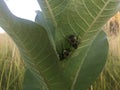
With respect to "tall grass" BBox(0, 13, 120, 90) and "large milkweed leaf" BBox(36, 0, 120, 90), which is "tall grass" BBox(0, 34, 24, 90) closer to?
"tall grass" BBox(0, 13, 120, 90)

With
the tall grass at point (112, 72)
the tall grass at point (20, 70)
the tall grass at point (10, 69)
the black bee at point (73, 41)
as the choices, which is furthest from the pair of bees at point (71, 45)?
the tall grass at point (10, 69)

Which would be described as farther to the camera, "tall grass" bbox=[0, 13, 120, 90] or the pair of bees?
"tall grass" bbox=[0, 13, 120, 90]

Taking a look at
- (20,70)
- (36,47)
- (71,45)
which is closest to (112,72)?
(20,70)

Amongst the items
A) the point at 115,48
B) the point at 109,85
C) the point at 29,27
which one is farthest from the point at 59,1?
the point at 115,48

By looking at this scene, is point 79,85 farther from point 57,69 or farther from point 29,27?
point 29,27

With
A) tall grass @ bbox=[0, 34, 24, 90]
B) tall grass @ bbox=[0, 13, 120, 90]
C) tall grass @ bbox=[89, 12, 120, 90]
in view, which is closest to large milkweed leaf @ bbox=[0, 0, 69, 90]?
tall grass @ bbox=[89, 12, 120, 90]

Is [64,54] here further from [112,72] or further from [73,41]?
[112,72]

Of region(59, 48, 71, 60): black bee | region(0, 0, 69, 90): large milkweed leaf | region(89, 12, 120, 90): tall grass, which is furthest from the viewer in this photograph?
region(89, 12, 120, 90): tall grass
